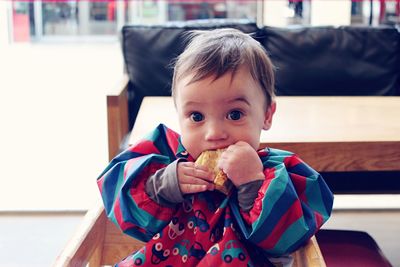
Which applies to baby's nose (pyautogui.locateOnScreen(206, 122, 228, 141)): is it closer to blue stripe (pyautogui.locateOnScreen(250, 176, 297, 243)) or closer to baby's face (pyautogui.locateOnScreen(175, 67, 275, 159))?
baby's face (pyautogui.locateOnScreen(175, 67, 275, 159))

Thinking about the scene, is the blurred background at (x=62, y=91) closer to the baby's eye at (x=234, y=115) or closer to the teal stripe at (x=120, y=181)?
the teal stripe at (x=120, y=181)

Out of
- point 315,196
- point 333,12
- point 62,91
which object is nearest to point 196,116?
point 315,196

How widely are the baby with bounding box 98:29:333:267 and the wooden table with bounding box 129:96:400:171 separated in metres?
0.48

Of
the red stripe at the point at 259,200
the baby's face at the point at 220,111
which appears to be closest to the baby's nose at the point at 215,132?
the baby's face at the point at 220,111

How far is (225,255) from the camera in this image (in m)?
1.16

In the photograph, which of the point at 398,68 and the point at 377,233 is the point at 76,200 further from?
the point at 398,68

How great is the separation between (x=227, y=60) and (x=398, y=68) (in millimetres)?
2148

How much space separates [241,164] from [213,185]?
0.23 ft

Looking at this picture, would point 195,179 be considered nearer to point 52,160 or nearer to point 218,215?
point 218,215

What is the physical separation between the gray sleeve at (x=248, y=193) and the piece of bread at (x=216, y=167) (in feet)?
0.09

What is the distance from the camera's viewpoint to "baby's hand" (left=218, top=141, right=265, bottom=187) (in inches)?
44.3

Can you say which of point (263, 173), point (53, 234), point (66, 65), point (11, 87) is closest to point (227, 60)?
point (263, 173)

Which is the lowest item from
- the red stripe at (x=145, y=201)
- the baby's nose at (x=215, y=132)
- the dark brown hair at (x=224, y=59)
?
the red stripe at (x=145, y=201)

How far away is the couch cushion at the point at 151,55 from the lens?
2.94 meters
